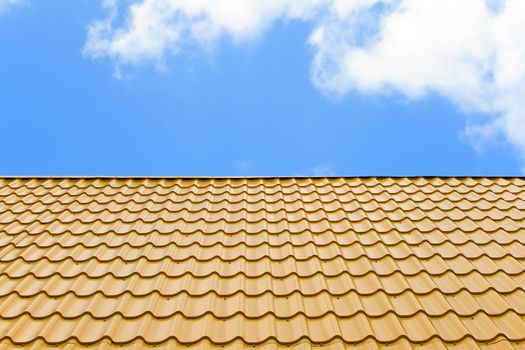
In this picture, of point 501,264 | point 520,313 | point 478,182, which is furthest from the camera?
point 478,182

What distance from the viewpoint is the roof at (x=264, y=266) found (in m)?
2.99

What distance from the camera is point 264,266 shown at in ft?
12.5

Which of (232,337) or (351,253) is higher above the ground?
Answer: (351,253)

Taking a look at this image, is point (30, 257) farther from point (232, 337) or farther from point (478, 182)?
point (478, 182)

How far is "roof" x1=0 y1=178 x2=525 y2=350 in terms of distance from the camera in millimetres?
2992

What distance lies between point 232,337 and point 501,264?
2279 millimetres

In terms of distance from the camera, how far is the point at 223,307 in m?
3.27

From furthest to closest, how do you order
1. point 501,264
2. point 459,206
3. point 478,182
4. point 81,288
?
point 478,182 → point 459,206 → point 501,264 → point 81,288

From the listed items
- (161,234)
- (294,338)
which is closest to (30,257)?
(161,234)

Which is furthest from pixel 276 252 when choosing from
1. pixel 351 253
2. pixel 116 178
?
pixel 116 178

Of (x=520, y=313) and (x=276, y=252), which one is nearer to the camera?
(x=520, y=313)

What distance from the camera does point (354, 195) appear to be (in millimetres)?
5520

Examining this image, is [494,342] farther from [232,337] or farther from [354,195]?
[354,195]

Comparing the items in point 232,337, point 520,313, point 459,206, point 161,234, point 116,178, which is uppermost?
point 116,178
